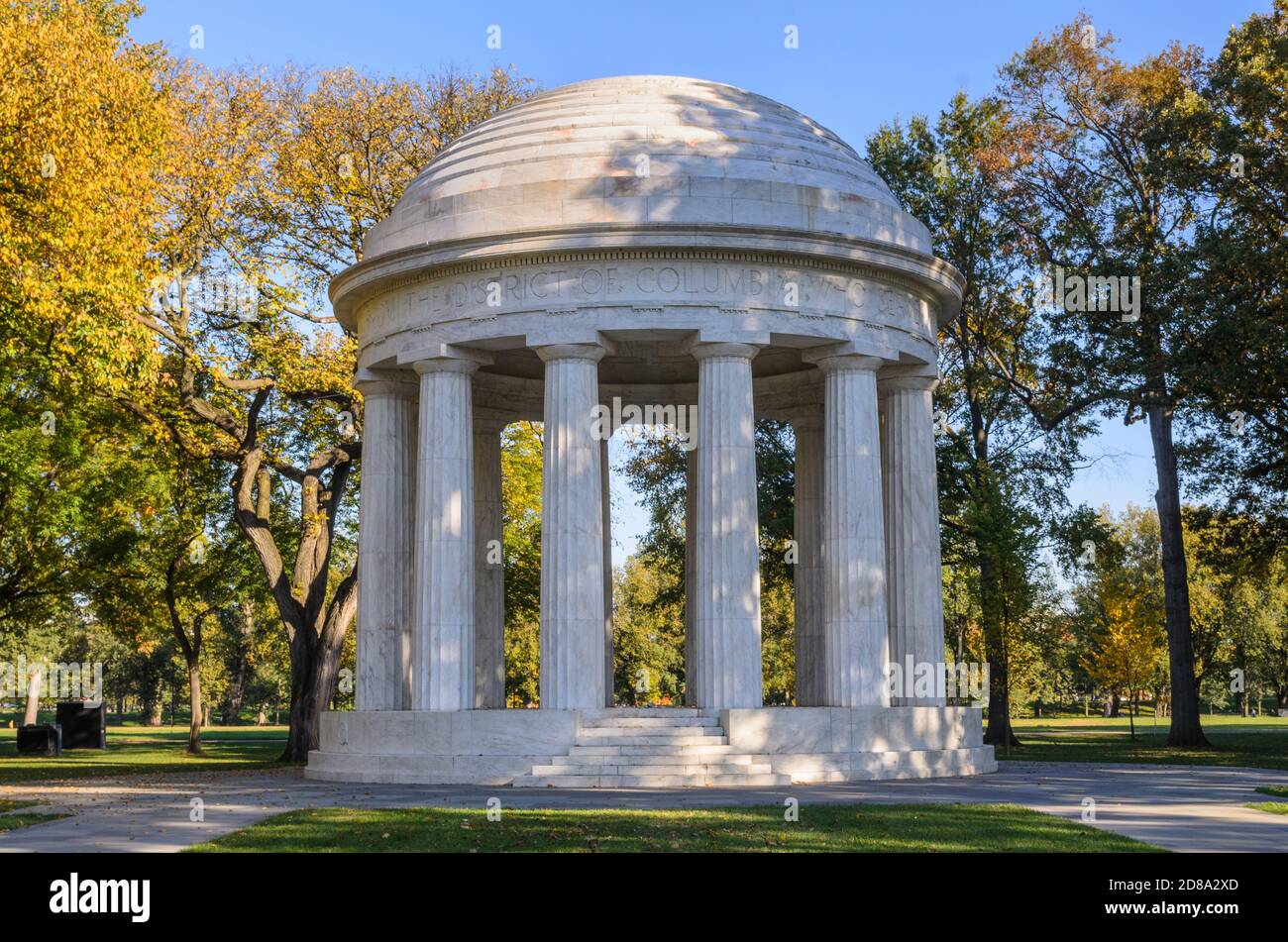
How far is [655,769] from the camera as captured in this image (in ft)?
118

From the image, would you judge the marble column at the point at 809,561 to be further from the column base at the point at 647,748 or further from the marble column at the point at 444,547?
the marble column at the point at 444,547

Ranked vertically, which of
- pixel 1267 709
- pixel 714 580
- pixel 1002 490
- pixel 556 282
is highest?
pixel 556 282

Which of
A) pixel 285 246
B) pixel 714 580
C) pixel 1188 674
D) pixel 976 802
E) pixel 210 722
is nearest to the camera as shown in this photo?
pixel 976 802

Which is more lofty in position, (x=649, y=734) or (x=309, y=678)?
(x=309, y=678)

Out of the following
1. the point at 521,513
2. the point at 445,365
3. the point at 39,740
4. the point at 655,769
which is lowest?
the point at 39,740

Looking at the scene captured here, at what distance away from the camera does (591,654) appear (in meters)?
38.9

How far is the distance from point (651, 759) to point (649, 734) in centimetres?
120

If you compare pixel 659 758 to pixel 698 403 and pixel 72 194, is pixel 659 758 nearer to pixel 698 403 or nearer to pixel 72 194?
pixel 698 403

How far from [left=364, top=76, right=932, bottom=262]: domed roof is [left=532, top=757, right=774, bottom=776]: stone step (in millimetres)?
14147

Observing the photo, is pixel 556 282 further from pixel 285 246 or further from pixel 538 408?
pixel 285 246

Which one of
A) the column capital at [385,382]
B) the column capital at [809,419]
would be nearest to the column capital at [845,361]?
the column capital at [809,419]

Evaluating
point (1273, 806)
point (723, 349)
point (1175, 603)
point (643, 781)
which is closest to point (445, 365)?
point (723, 349)

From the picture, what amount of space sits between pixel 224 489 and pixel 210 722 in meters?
104

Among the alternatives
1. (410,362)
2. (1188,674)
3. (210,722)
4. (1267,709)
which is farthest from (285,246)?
(1267,709)
